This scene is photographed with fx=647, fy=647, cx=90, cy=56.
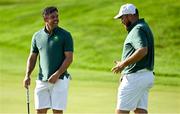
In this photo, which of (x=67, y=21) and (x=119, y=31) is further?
(x=67, y=21)

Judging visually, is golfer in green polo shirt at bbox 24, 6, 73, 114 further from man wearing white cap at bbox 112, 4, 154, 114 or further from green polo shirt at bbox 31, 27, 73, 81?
man wearing white cap at bbox 112, 4, 154, 114

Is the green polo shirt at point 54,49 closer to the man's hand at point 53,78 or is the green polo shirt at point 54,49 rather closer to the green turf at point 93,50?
the man's hand at point 53,78

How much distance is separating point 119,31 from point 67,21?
3.82m

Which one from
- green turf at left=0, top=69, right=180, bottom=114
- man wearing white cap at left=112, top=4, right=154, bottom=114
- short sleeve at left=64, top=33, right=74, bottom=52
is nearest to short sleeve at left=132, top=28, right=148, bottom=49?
man wearing white cap at left=112, top=4, right=154, bottom=114

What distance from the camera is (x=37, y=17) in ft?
105

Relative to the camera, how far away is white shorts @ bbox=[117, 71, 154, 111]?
8.37 meters

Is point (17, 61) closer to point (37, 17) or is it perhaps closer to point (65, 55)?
point (37, 17)

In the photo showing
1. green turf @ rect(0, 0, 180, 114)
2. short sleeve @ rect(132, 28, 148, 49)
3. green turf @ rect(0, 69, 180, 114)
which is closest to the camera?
short sleeve @ rect(132, 28, 148, 49)

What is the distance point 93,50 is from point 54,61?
15.7 m

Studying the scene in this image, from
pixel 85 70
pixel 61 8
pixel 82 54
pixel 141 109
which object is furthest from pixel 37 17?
pixel 141 109

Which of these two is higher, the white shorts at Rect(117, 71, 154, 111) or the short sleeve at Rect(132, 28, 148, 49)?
the short sleeve at Rect(132, 28, 148, 49)

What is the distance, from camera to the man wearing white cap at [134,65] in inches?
325

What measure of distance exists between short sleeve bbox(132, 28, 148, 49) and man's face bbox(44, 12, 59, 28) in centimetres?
105

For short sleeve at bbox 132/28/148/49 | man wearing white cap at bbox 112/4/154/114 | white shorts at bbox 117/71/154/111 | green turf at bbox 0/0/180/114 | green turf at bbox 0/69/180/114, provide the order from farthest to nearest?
1. green turf at bbox 0/0/180/114
2. green turf at bbox 0/69/180/114
3. white shorts at bbox 117/71/154/111
4. man wearing white cap at bbox 112/4/154/114
5. short sleeve at bbox 132/28/148/49
